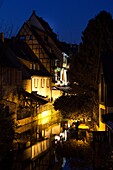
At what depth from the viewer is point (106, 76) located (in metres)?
24.9

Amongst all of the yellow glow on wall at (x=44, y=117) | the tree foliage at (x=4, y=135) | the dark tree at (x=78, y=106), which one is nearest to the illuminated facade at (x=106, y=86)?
the dark tree at (x=78, y=106)

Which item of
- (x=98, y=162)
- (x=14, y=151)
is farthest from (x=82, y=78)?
(x=98, y=162)

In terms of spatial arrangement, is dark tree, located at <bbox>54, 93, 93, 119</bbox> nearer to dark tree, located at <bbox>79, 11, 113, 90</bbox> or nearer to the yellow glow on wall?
dark tree, located at <bbox>79, 11, 113, 90</bbox>

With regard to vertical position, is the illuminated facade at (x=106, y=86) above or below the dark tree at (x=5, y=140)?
above

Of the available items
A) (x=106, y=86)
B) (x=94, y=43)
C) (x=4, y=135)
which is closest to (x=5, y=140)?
(x=4, y=135)

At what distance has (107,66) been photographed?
25641 millimetres

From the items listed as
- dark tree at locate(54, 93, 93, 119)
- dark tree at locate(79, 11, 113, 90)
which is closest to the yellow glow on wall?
dark tree at locate(54, 93, 93, 119)

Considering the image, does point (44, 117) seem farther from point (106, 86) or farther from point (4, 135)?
point (4, 135)

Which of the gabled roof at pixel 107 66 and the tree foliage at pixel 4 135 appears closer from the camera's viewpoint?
the tree foliage at pixel 4 135

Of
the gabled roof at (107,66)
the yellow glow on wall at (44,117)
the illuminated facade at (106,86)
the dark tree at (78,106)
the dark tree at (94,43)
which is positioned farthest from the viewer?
the yellow glow on wall at (44,117)

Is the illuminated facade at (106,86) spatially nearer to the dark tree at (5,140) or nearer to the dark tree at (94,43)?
the dark tree at (94,43)

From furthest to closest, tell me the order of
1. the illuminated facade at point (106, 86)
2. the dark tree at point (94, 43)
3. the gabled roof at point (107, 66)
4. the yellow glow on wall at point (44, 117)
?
the yellow glow on wall at point (44, 117), the dark tree at point (94, 43), the gabled roof at point (107, 66), the illuminated facade at point (106, 86)

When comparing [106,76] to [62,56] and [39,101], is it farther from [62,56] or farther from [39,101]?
[62,56]

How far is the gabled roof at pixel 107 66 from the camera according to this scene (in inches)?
977
